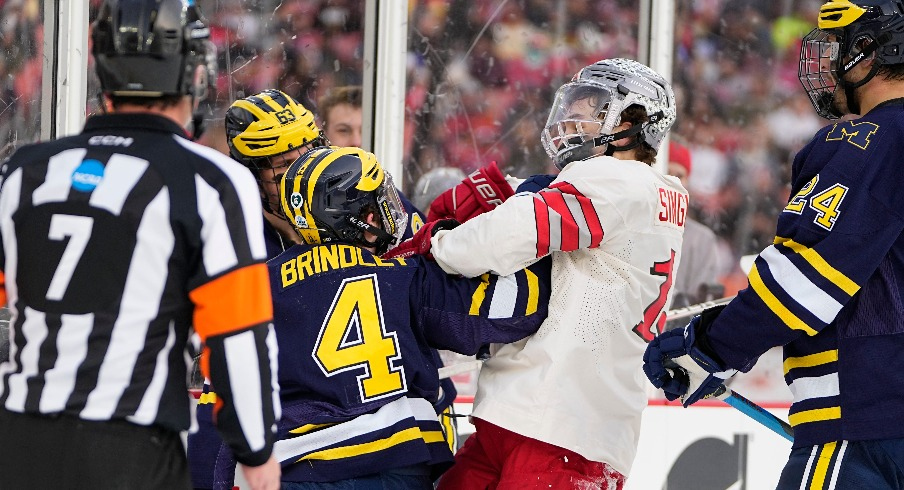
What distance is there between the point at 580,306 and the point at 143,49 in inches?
41.2

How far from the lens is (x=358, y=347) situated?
2346 mm

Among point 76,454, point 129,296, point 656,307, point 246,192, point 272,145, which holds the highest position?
point 246,192

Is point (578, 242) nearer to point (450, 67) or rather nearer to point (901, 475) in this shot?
point (901, 475)

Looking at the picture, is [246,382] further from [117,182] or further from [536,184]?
[536,184]

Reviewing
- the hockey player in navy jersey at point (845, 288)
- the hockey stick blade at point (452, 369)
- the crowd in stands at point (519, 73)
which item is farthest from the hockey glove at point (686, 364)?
the crowd in stands at point (519, 73)

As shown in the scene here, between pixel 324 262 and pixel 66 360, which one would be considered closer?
pixel 66 360

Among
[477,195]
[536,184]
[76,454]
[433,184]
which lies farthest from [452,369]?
[76,454]

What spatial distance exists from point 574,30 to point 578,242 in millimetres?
2804

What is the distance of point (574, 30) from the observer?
16.7ft

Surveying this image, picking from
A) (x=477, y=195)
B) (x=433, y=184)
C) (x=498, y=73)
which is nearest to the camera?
(x=477, y=195)

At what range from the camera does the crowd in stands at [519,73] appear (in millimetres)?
4592

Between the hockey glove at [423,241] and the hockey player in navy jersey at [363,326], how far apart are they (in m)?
0.06

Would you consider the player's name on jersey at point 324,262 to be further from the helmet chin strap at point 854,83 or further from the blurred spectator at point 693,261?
the blurred spectator at point 693,261

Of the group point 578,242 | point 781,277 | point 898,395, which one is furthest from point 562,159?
point 898,395
